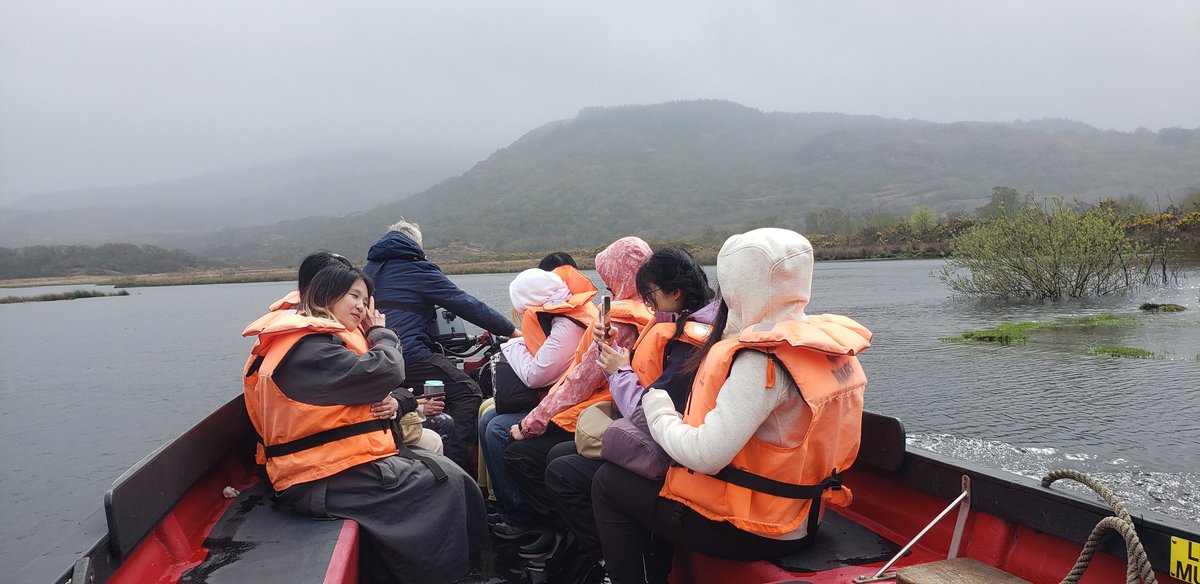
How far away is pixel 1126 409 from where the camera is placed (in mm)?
9641

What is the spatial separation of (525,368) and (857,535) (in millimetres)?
1806

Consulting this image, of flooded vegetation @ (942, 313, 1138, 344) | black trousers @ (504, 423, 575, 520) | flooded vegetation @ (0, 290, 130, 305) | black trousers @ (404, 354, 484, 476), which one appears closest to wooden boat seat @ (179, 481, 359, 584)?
black trousers @ (504, 423, 575, 520)

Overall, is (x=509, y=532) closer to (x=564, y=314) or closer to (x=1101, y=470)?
(x=564, y=314)

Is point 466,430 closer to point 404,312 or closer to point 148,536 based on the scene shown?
point 404,312

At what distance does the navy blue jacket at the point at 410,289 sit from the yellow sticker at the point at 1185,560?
12.1ft

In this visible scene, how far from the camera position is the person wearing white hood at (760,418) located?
215cm

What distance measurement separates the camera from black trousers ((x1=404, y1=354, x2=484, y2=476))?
4742mm

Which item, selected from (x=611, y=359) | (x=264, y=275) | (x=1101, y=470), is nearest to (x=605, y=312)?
(x=611, y=359)

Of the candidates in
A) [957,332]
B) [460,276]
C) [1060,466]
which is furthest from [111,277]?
[1060,466]

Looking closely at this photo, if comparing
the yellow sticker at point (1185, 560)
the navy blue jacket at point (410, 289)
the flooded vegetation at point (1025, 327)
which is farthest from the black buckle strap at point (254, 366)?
the flooded vegetation at point (1025, 327)

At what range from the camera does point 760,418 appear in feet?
7.06

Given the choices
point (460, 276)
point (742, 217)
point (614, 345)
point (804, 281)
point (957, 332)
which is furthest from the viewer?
point (742, 217)

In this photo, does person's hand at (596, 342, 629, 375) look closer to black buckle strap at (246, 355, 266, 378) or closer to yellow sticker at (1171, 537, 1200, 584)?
black buckle strap at (246, 355, 266, 378)

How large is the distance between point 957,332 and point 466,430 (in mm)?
14853
